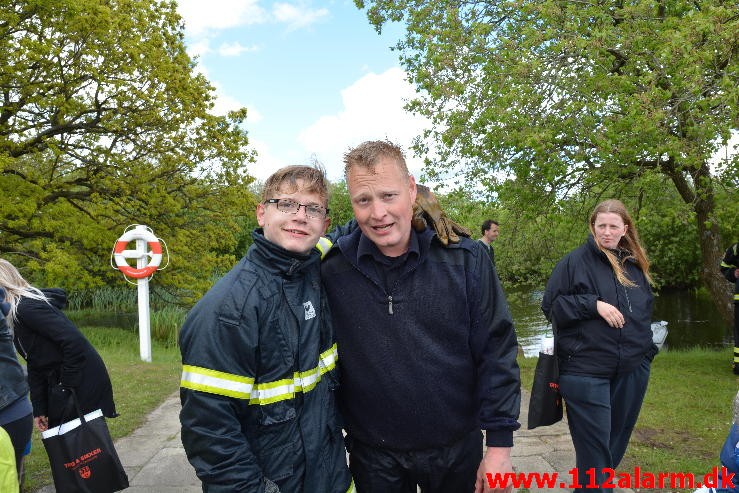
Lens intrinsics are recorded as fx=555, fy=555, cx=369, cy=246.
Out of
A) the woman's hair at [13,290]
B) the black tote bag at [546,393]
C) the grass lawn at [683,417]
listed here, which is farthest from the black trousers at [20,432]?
the grass lawn at [683,417]

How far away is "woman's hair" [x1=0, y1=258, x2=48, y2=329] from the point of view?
11.1 ft

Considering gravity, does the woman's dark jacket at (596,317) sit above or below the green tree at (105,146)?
below

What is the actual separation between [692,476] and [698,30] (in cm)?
448

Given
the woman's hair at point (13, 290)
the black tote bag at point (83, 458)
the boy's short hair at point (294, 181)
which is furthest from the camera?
the woman's hair at point (13, 290)

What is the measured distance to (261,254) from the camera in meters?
2.10

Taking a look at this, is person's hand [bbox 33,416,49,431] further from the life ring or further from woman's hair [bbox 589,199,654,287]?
the life ring

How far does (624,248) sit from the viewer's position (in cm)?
375

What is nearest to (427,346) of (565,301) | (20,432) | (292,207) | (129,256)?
(292,207)

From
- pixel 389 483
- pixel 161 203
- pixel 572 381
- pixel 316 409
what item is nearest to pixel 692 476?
pixel 572 381

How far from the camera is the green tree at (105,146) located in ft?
37.4

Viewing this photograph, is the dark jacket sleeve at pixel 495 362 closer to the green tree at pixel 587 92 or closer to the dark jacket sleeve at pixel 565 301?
the dark jacket sleeve at pixel 565 301

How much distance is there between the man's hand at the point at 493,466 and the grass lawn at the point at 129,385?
349 centimetres

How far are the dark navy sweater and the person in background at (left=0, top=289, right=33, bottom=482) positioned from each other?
5.86ft

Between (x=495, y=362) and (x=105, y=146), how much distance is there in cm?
1341
